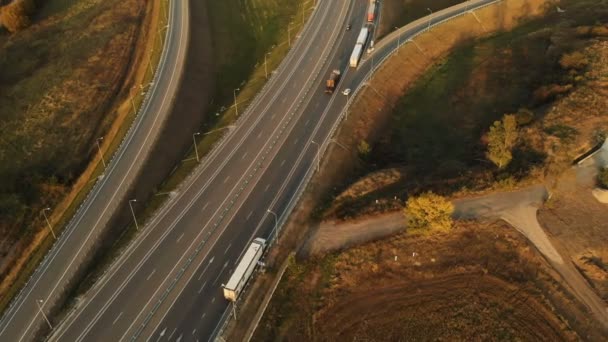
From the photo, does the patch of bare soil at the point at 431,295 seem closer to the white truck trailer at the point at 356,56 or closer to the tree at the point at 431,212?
the tree at the point at 431,212

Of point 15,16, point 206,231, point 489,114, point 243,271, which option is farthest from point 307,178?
point 15,16

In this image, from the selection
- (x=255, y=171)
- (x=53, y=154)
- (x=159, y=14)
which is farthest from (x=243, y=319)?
(x=159, y=14)

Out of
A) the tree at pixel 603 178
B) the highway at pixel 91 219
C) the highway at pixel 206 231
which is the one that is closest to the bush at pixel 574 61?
the tree at pixel 603 178

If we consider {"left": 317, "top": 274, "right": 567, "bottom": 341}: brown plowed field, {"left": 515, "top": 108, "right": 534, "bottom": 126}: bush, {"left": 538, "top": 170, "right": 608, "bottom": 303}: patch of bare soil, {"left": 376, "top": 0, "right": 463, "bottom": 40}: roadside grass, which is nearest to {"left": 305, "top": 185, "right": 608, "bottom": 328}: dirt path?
{"left": 538, "top": 170, "right": 608, "bottom": 303}: patch of bare soil

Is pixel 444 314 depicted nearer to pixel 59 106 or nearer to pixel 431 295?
pixel 431 295

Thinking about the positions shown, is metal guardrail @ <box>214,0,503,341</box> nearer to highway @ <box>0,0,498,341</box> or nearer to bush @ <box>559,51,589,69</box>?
highway @ <box>0,0,498,341</box>
